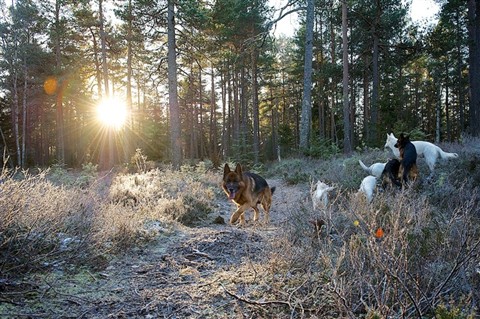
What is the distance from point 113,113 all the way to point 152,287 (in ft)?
79.9

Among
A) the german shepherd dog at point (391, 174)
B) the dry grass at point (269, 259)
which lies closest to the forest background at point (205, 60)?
the german shepherd dog at point (391, 174)

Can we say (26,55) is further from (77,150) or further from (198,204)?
(198,204)

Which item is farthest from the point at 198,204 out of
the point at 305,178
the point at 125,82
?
the point at 125,82

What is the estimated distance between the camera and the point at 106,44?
893 inches

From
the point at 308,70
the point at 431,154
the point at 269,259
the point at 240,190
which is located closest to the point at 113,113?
the point at 308,70

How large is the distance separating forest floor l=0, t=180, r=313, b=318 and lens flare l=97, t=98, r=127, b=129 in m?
22.7

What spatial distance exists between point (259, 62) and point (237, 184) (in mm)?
22027

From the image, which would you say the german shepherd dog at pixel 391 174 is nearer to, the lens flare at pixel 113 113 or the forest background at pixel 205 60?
the forest background at pixel 205 60

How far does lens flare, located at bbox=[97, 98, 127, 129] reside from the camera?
2419 cm

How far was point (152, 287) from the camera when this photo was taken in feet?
9.29

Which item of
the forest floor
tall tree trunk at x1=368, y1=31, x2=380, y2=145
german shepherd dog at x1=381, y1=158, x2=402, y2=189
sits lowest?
the forest floor

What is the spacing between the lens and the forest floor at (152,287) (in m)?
2.34

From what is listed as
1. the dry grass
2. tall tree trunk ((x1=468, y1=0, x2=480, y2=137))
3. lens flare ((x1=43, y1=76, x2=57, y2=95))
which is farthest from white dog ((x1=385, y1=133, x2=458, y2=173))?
lens flare ((x1=43, y1=76, x2=57, y2=95))

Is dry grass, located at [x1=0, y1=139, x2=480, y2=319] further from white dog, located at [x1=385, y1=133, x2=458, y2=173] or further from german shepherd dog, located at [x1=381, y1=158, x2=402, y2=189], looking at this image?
white dog, located at [x1=385, y1=133, x2=458, y2=173]
